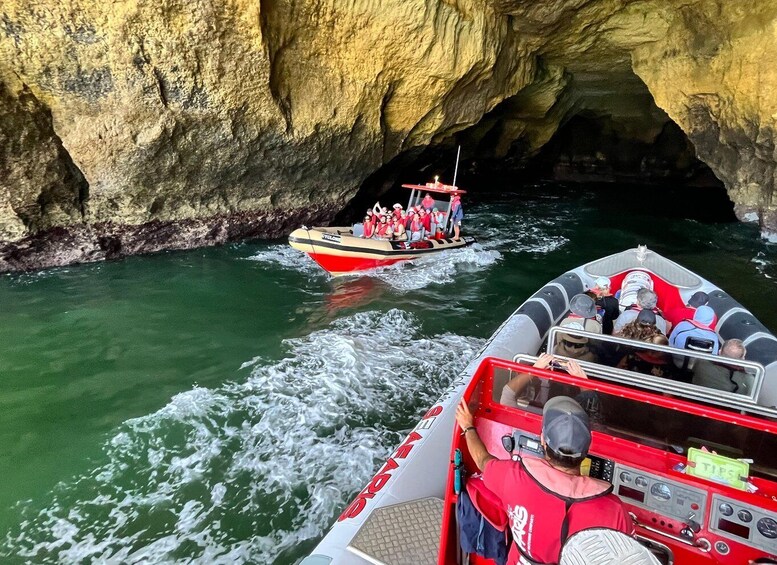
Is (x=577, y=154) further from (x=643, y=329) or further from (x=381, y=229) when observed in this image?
(x=643, y=329)

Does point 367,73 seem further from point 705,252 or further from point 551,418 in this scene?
point 551,418

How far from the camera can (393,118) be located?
11.8 meters

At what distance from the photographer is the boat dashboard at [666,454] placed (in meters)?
2.08

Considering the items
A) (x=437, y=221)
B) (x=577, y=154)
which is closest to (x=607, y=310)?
(x=437, y=221)

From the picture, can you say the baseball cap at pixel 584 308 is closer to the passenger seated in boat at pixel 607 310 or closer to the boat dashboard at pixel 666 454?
the passenger seated in boat at pixel 607 310

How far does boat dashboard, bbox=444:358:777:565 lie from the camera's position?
6.81ft

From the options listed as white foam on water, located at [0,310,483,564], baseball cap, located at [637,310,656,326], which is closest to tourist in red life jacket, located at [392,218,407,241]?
white foam on water, located at [0,310,483,564]

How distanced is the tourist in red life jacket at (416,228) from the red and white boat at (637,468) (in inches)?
258

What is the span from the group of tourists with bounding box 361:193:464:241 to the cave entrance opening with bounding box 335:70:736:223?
138 inches

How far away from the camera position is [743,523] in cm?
205

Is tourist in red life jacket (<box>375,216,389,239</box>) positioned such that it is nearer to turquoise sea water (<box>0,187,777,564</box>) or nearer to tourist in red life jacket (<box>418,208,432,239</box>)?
turquoise sea water (<box>0,187,777,564</box>)

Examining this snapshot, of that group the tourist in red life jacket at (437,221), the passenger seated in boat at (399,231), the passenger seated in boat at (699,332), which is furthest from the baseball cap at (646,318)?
the tourist in red life jacket at (437,221)

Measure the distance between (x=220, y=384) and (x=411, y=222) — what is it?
5.79 m

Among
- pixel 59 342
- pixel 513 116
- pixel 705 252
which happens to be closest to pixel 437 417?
pixel 59 342
